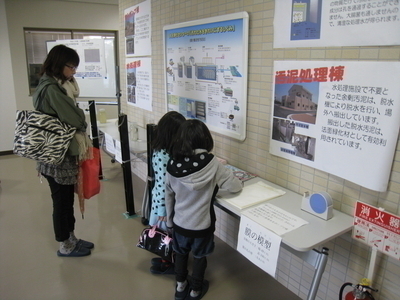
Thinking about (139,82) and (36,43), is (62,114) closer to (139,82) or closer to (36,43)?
(139,82)

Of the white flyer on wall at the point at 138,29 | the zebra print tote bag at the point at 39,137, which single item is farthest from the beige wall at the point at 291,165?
the zebra print tote bag at the point at 39,137

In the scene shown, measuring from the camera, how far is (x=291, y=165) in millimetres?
1808

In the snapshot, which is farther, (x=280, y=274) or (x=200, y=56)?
(x=200, y=56)

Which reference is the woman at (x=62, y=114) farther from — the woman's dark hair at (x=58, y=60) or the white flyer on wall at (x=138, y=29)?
the white flyer on wall at (x=138, y=29)

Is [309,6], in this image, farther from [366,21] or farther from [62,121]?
[62,121]

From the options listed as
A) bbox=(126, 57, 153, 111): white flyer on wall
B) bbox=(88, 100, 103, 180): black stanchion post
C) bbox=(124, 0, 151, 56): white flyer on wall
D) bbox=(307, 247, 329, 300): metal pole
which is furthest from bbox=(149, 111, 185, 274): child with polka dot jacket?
bbox=(88, 100, 103, 180): black stanchion post

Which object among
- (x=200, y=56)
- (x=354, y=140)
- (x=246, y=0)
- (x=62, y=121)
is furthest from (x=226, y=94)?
(x=62, y=121)

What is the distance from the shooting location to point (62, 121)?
203 cm

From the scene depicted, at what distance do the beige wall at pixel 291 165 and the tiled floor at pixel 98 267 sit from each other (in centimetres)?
24

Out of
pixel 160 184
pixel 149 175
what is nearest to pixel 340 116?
pixel 160 184

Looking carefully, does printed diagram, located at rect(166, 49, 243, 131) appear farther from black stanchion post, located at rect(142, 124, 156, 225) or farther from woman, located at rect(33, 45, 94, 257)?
woman, located at rect(33, 45, 94, 257)

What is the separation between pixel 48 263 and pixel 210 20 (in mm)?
2104

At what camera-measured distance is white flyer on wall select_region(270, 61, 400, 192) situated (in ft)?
4.28

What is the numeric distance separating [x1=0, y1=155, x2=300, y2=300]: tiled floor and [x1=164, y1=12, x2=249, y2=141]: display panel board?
964 millimetres
